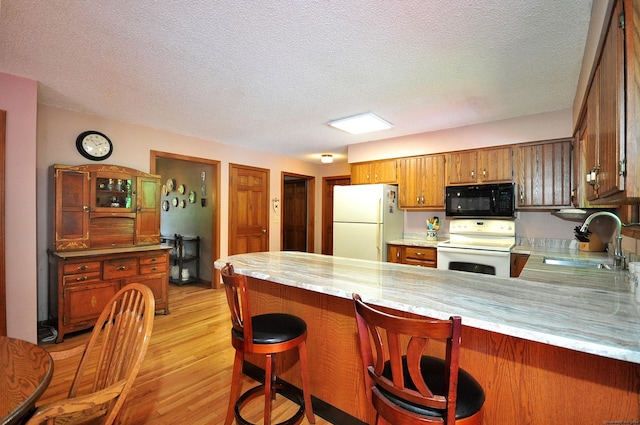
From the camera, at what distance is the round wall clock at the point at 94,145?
322cm

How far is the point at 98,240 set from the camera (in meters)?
3.21

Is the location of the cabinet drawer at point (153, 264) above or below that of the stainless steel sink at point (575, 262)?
below

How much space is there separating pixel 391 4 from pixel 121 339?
2.07 m

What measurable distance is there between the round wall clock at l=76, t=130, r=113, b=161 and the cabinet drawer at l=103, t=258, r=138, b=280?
1257 millimetres

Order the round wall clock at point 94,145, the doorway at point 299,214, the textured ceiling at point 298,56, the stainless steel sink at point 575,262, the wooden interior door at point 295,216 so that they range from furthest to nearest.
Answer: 1. the wooden interior door at point 295,216
2. the doorway at point 299,214
3. the round wall clock at point 94,145
4. the stainless steel sink at point 575,262
5. the textured ceiling at point 298,56

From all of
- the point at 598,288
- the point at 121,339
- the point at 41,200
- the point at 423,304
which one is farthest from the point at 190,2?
the point at 41,200

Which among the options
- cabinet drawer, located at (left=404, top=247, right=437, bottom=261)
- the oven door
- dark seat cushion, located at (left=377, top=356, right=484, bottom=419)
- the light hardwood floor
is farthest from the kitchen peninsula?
cabinet drawer, located at (left=404, top=247, right=437, bottom=261)

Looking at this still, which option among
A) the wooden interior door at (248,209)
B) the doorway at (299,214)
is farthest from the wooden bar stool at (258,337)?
the doorway at (299,214)

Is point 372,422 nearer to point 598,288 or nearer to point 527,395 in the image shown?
point 527,395

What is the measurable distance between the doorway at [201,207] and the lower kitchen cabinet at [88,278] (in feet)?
4.41

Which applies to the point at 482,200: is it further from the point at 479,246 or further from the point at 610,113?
the point at 610,113

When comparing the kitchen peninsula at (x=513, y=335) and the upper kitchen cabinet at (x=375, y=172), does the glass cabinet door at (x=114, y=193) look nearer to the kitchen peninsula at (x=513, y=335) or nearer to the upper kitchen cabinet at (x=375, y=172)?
the kitchen peninsula at (x=513, y=335)

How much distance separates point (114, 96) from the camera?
2758mm

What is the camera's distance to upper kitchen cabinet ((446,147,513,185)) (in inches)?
135
